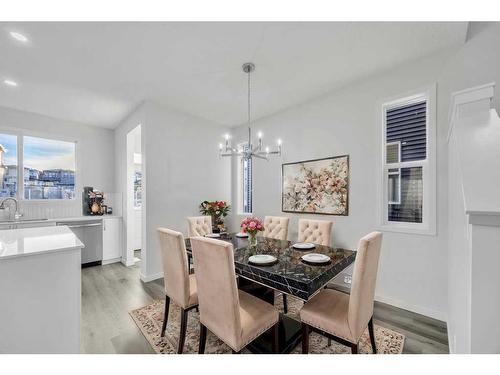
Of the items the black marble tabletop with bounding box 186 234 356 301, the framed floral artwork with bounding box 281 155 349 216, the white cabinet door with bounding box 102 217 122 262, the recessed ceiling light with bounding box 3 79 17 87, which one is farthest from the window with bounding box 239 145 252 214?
the recessed ceiling light with bounding box 3 79 17 87

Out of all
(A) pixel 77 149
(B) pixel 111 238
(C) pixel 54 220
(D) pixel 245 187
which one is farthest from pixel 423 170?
(A) pixel 77 149

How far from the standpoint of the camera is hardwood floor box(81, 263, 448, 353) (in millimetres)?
1926

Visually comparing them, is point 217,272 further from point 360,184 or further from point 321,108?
point 321,108

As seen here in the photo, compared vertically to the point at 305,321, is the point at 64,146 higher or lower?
higher

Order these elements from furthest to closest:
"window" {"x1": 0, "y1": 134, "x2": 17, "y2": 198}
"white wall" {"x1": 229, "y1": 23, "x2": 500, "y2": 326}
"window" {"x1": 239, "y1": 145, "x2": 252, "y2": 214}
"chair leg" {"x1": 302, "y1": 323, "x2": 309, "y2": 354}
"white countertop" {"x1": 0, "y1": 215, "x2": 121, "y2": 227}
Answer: "window" {"x1": 239, "y1": 145, "x2": 252, "y2": 214} < "window" {"x1": 0, "y1": 134, "x2": 17, "y2": 198} < "white countertop" {"x1": 0, "y1": 215, "x2": 121, "y2": 227} < "white wall" {"x1": 229, "y1": 23, "x2": 500, "y2": 326} < "chair leg" {"x1": 302, "y1": 323, "x2": 309, "y2": 354}

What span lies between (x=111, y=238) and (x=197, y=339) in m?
3.27

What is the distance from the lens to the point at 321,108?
337 cm

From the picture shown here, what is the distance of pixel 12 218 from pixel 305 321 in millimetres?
5030

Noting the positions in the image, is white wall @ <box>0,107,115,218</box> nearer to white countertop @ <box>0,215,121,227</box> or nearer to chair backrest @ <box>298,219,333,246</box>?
white countertop @ <box>0,215,121,227</box>

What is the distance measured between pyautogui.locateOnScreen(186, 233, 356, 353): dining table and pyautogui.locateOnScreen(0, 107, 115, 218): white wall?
158 inches

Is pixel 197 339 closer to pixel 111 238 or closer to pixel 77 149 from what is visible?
pixel 111 238

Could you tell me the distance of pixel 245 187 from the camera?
15.9 ft

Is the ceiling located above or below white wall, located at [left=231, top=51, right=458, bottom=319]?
→ above
